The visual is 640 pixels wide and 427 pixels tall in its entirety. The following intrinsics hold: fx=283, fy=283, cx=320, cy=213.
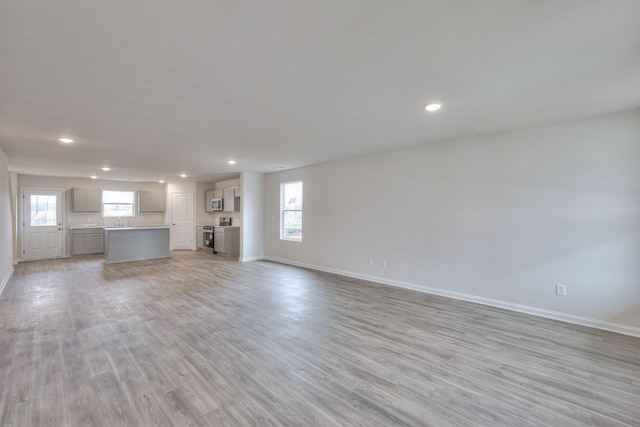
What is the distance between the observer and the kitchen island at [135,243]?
24.5ft

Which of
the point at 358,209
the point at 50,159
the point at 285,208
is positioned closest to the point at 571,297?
the point at 358,209

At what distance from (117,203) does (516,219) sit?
10989 millimetres

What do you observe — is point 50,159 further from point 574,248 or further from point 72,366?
point 574,248

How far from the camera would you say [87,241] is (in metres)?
8.73

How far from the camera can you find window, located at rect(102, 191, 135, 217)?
364 inches

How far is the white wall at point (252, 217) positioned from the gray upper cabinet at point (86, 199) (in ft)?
16.7

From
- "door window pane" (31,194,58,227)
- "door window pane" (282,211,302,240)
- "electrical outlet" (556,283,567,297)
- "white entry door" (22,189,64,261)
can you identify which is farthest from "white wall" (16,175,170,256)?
"electrical outlet" (556,283,567,297)

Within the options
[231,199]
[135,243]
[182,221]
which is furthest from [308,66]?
[182,221]

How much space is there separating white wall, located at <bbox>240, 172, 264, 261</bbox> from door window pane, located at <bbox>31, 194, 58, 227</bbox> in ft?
19.0

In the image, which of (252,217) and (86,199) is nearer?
(252,217)

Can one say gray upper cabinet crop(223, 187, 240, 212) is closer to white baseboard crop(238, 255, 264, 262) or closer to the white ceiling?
white baseboard crop(238, 255, 264, 262)

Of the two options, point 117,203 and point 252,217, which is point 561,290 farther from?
point 117,203

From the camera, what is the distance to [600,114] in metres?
3.28

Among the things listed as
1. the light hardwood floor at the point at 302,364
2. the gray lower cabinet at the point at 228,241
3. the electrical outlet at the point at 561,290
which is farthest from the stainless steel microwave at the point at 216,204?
the electrical outlet at the point at 561,290
